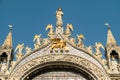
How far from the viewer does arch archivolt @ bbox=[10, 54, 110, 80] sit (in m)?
15.9

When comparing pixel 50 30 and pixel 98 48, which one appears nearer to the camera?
pixel 98 48

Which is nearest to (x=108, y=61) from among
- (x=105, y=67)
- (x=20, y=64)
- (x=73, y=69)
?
(x=105, y=67)

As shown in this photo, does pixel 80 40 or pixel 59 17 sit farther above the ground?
pixel 59 17

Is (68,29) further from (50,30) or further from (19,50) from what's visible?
(19,50)

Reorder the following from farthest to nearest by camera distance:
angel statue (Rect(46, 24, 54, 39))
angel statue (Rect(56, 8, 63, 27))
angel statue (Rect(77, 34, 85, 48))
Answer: angel statue (Rect(56, 8, 63, 27)) < angel statue (Rect(46, 24, 54, 39)) < angel statue (Rect(77, 34, 85, 48))

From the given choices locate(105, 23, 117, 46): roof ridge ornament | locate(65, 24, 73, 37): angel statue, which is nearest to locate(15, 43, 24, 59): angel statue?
locate(65, 24, 73, 37): angel statue

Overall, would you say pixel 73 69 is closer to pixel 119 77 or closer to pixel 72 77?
pixel 72 77

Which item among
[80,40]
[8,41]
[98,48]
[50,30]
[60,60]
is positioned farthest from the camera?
[50,30]

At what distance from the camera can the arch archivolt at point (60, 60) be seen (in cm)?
1585

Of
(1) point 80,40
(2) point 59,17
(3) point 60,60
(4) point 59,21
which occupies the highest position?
(2) point 59,17

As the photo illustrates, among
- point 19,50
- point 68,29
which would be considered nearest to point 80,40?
point 68,29

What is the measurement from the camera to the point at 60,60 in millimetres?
16328

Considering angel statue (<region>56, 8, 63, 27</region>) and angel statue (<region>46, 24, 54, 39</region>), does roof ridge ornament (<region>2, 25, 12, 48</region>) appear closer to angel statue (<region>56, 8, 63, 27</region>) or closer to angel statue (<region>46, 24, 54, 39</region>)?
angel statue (<region>46, 24, 54, 39</region>)

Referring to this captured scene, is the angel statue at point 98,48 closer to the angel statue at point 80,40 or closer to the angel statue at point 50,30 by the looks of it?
the angel statue at point 80,40
